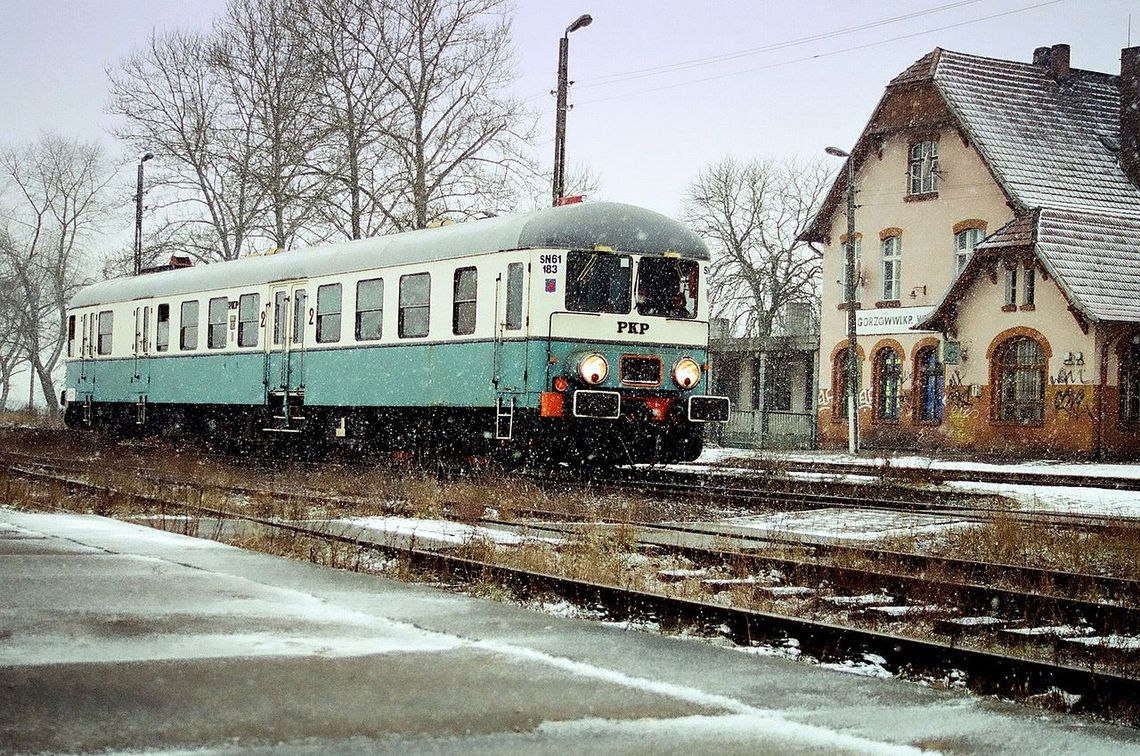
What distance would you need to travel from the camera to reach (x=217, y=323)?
2369cm

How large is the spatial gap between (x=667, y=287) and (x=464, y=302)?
2581 mm

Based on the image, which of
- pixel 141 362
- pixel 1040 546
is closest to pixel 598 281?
pixel 1040 546

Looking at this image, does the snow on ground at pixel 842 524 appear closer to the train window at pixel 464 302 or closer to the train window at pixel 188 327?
the train window at pixel 464 302

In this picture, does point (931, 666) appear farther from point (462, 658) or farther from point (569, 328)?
point (569, 328)

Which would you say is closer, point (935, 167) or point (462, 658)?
point (462, 658)

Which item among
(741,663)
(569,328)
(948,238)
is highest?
(948,238)

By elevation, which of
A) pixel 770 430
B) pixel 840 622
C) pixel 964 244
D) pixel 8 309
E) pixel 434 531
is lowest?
pixel 840 622

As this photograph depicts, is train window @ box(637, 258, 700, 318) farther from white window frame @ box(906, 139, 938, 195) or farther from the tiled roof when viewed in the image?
white window frame @ box(906, 139, 938, 195)

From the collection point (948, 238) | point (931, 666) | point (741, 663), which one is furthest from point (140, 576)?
point (948, 238)

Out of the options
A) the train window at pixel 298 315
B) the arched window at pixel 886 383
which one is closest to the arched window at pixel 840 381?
the arched window at pixel 886 383

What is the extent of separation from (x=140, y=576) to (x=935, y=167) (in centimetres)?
2932

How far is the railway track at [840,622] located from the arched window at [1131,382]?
67.6 feet

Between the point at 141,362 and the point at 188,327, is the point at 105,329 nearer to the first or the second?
the point at 141,362

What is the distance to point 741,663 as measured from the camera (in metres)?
6.50
